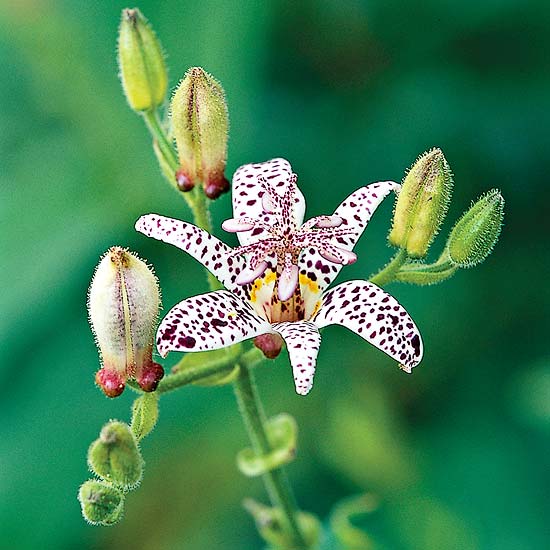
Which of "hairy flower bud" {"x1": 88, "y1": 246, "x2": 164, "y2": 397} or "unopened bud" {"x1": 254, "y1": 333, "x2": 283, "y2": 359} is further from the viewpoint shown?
"unopened bud" {"x1": 254, "y1": 333, "x2": 283, "y2": 359}

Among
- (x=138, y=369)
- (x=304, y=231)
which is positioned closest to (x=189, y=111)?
(x=304, y=231)

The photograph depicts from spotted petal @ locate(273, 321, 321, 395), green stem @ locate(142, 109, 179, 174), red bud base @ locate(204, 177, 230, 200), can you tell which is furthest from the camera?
green stem @ locate(142, 109, 179, 174)

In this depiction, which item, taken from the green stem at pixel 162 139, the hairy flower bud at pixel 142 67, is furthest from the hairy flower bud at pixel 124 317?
the hairy flower bud at pixel 142 67

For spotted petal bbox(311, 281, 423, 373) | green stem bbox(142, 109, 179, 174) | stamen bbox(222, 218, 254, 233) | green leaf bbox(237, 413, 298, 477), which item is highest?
green stem bbox(142, 109, 179, 174)

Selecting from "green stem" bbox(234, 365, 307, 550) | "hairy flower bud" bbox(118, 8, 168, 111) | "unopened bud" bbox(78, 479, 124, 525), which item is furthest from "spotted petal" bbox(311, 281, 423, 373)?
"hairy flower bud" bbox(118, 8, 168, 111)

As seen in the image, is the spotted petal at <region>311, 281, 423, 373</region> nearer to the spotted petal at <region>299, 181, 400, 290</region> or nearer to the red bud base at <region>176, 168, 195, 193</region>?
the spotted petal at <region>299, 181, 400, 290</region>

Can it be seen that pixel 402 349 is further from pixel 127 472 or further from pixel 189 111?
pixel 189 111

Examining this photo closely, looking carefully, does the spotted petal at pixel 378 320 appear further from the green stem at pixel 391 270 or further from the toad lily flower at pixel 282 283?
the green stem at pixel 391 270

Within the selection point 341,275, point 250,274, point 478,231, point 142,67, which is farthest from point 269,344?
point 341,275
